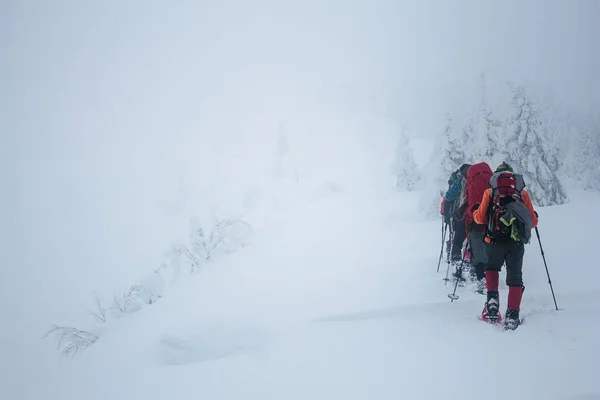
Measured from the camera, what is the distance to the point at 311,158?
198 ft

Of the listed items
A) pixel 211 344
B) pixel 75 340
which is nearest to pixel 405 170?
pixel 75 340

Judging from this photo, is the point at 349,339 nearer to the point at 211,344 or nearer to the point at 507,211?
the point at 211,344

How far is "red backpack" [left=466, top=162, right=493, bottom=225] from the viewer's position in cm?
553

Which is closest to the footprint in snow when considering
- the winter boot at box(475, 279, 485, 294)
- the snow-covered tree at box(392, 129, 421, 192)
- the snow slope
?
the snow slope

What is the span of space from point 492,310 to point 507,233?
120 centimetres

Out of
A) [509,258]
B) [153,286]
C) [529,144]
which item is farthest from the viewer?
[529,144]

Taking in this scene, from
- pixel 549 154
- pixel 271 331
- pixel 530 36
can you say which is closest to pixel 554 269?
pixel 271 331

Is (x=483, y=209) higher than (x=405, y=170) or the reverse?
the reverse

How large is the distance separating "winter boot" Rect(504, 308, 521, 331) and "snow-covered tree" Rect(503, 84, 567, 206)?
16.7 metres

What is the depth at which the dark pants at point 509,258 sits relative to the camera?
4.66 metres

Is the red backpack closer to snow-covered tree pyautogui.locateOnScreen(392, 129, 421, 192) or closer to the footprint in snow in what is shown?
the footprint in snow

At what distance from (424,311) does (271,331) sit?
262cm

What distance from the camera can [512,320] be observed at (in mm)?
4543

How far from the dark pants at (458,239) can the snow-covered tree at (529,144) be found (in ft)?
48.0
